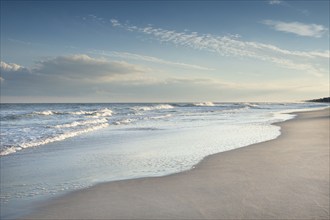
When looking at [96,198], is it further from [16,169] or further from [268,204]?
[16,169]

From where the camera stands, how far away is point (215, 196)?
5.79 metres

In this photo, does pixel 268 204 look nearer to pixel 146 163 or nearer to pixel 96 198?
pixel 96 198

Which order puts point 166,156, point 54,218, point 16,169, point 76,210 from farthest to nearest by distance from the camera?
1. point 166,156
2. point 16,169
3. point 76,210
4. point 54,218

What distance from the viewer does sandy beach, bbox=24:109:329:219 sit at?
5.01 metres

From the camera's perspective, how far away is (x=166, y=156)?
9.91 meters

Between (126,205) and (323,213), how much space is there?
2.87m

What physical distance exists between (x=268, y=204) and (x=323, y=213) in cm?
77

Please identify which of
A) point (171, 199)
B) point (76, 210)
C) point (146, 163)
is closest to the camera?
point (76, 210)

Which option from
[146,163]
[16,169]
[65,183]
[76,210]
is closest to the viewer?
[76,210]

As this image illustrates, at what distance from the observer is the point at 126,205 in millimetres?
5414

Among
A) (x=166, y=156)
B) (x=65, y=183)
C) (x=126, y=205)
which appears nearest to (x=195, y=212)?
(x=126, y=205)

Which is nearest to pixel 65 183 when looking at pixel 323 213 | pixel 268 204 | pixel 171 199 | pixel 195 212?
pixel 171 199

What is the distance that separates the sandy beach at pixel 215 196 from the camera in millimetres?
5008

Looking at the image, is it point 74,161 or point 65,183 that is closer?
point 65,183
